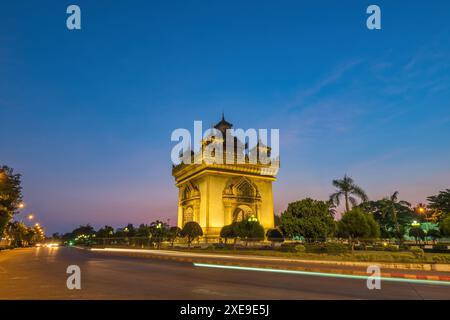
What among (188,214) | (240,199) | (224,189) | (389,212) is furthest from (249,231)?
(389,212)

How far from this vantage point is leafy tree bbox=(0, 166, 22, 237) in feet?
115

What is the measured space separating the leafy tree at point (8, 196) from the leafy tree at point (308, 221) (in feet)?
89.8

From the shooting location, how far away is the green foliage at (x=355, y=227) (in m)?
34.9

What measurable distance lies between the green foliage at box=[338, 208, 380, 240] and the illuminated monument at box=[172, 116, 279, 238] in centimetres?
2151

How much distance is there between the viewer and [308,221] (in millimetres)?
28625

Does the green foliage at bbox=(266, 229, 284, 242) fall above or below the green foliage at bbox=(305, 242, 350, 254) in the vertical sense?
below

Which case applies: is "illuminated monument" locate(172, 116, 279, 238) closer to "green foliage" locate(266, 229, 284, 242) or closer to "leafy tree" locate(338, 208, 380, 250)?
"green foliage" locate(266, 229, 284, 242)

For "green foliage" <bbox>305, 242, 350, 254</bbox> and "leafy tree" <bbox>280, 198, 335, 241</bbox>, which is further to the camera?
"leafy tree" <bbox>280, 198, 335, 241</bbox>

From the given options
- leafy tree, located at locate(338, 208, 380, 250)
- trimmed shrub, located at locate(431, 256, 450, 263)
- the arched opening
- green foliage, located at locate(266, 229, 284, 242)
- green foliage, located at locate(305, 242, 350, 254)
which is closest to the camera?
trimmed shrub, located at locate(431, 256, 450, 263)

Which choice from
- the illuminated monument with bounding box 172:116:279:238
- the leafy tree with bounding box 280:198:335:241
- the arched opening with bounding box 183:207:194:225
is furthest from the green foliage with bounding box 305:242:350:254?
the arched opening with bounding box 183:207:194:225

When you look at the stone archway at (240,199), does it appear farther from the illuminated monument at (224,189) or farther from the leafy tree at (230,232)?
the leafy tree at (230,232)
